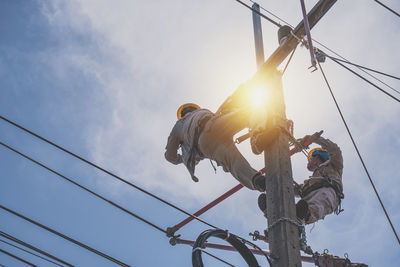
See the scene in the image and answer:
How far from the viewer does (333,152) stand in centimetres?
500

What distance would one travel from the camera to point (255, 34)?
527 cm

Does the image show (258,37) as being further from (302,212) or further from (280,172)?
(302,212)

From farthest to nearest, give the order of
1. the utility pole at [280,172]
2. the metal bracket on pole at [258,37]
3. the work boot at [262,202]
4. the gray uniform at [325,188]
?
the metal bracket on pole at [258,37], the gray uniform at [325,188], the work boot at [262,202], the utility pole at [280,172]

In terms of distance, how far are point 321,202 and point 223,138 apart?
122 centimetres

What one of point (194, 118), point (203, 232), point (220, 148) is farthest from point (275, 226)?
point (194, 118)

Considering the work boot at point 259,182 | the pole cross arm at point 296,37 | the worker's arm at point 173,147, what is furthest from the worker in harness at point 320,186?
the worker's arm at point 173,147

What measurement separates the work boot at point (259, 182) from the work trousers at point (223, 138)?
0.45m

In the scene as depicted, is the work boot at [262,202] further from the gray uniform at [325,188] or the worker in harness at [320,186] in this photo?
the gray uniform at [325,188]

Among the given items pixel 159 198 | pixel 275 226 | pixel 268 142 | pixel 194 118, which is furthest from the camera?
pixel 159 198

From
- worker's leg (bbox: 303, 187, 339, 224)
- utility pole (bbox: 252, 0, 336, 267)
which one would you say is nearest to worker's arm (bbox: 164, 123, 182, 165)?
utility pole (bbox: 252, 0, 336, 267)

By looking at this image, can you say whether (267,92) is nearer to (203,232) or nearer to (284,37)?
(284,37)

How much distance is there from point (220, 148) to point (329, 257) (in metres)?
1.55

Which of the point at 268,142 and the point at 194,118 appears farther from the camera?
the point at 194,118

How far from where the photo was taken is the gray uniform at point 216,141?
4.23m
